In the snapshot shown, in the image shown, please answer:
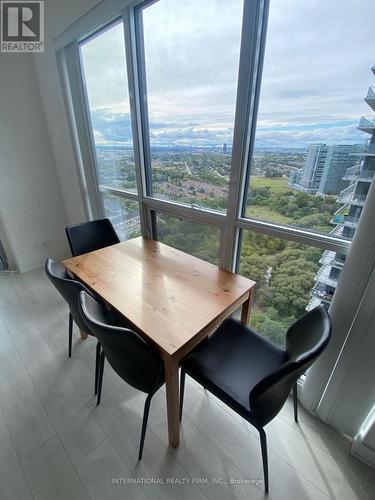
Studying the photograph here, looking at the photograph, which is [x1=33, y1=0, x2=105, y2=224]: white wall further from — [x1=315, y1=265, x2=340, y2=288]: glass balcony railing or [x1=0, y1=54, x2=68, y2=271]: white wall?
[x1=315, y1=265, x2=340, y2=288]: glass balcony railing

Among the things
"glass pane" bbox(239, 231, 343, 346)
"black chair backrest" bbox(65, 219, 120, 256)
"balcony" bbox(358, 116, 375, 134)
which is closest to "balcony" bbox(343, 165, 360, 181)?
"balcony" bbox(358, 116, 375, 134)

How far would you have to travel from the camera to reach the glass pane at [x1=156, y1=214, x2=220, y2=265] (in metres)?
1.68

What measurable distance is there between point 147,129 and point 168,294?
54.4 inches

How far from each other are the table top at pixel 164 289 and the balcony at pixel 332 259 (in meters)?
Result: 0.39

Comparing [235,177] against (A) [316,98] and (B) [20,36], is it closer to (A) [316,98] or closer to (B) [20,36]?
(A) [316,98]

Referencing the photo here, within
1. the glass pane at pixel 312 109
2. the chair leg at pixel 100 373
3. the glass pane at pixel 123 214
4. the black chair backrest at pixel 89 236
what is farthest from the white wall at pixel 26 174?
the glass pane at pixel 312 109

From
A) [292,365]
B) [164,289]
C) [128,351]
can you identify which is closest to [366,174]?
[292,365]

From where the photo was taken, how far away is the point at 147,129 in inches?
72.1

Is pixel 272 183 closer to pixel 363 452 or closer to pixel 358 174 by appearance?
pixel 358 174

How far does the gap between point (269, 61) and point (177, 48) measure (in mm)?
695

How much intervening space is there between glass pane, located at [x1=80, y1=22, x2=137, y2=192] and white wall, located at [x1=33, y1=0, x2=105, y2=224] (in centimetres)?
22

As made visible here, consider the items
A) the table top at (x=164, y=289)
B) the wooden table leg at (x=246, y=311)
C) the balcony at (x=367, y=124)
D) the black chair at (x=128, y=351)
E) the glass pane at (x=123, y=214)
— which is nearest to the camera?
the black chair at (x=128, y=351)

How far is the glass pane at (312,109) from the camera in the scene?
3.04 ft

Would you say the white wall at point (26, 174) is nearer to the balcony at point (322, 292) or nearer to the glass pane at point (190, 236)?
the glass pane at point (190, 236)
